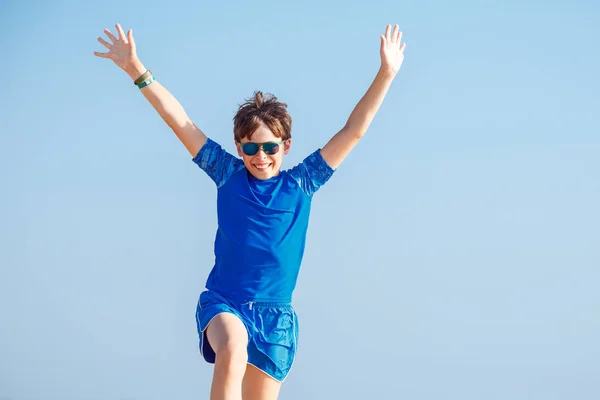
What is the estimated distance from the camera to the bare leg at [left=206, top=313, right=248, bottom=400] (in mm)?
6281

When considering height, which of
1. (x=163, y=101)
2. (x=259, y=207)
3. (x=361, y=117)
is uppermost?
(x=361, y=117)

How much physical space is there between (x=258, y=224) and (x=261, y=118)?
81 centimetres

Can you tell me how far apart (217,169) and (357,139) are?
3.58ft

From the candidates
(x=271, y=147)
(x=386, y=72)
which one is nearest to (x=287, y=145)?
(x=271, y=147)

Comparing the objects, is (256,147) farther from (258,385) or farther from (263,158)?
(258,385)

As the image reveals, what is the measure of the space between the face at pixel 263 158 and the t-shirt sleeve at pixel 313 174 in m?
0.17

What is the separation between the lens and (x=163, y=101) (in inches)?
283

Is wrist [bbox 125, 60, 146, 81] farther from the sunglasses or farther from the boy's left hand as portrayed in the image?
the boy's left hand

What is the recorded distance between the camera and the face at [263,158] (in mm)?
7172

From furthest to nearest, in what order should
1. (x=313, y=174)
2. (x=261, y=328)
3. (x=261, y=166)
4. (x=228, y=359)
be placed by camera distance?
(x=313, y=174) < (x=261, y=166) < (x=261, y=328) < (x=228, y=359)

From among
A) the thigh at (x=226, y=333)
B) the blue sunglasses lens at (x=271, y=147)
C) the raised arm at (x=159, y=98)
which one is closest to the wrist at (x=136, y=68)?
the raised arm at (x=159, y=98)

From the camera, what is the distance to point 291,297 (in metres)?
7.30

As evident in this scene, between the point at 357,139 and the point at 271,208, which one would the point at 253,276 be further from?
the point at 357,139

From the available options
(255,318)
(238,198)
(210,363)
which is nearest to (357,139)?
(238,198)
